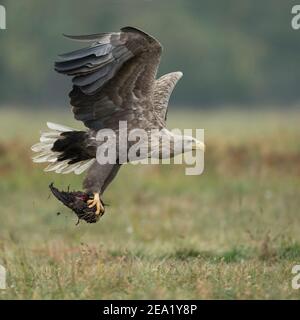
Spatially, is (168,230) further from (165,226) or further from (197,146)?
(197,146)

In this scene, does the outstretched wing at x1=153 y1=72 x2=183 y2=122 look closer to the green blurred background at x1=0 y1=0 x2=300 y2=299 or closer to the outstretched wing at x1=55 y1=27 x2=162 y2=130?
the outstretched wing at x1=55 y1=27 x2=162 y2=130

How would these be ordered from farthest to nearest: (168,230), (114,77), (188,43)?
(188,43), (168,230), (114,77)

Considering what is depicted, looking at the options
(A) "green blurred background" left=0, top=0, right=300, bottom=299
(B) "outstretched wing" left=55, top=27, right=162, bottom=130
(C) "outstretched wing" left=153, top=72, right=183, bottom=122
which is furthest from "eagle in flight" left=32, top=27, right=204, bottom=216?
(A) "green blurred background" left=0, top=0, right=300, bottom=299

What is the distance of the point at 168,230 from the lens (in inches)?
442

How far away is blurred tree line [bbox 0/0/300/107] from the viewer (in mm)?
41031

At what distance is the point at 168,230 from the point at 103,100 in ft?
10.9

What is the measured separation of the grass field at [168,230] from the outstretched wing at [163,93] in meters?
1.29

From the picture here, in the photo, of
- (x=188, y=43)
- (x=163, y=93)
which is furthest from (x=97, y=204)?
(x=188, y=43)

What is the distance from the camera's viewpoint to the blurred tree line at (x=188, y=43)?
135ft

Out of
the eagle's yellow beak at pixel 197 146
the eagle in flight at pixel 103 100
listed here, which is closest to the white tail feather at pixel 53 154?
the eagle in flight at pixel 103 100

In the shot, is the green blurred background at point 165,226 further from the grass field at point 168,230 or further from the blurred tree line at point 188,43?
the blurred tree line at point 188,43

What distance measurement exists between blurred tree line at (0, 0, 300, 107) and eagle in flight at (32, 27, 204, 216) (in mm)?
29967
